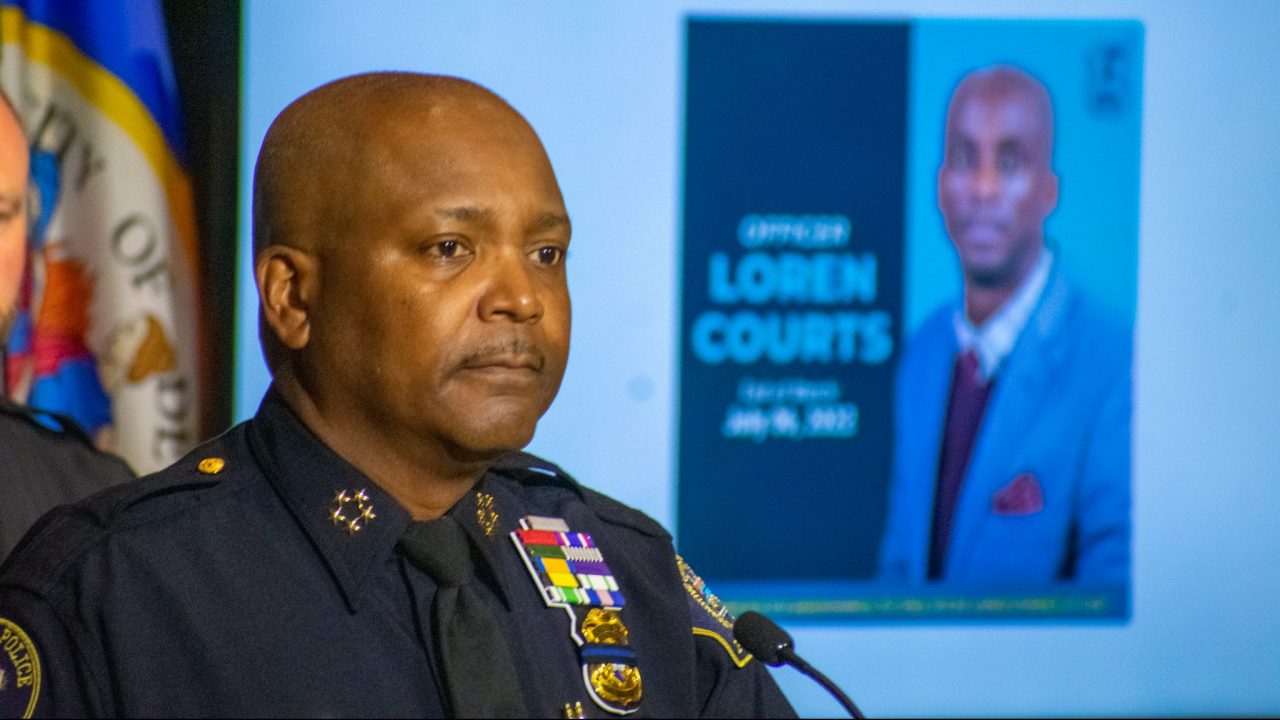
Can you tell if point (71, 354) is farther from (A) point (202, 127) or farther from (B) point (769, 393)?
(B) point (769, 393)

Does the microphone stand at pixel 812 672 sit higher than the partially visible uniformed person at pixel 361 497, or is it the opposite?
the partially visible uniformed person at pixel 361 497

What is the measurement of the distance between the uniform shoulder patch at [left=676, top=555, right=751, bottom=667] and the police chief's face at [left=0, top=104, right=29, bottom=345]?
1.18m

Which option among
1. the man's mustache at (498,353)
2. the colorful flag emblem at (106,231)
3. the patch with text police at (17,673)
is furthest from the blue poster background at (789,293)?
the patch with text police at (17,673)

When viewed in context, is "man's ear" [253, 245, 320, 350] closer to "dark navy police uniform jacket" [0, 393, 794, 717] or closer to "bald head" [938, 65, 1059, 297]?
"dark navy police uniform jacket" [0, 393, 794, 717]

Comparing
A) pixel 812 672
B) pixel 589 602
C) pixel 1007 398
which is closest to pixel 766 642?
pixel 812 672

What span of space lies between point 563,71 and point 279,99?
47cm

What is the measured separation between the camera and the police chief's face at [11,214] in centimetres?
218

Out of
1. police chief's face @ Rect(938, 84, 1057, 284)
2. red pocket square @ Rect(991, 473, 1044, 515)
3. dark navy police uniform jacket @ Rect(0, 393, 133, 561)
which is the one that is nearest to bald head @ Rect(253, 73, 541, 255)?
dark navy police uniform jacket @ Rect(0, 393, 133, 561)

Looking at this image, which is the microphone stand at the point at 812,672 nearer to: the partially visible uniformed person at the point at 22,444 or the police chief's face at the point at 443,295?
the police chief's face at the point at 443,295

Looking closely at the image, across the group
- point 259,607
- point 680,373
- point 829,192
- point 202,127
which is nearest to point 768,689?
point 259,607

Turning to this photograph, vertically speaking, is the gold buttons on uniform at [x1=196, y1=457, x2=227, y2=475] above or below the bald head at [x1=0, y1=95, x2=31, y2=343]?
below

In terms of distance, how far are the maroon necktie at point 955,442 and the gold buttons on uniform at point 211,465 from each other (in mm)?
1550

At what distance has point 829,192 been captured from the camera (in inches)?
102

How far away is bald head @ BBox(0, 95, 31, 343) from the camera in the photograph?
86.0 inches
